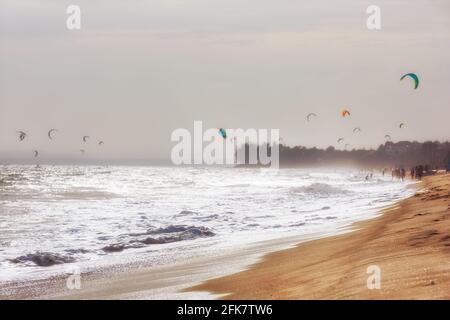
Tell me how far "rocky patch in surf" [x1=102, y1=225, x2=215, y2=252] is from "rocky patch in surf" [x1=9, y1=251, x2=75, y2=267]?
1509 millimetres

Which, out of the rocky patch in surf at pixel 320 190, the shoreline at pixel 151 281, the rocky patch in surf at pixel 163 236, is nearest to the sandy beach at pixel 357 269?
the shoreline at pixel 151 281

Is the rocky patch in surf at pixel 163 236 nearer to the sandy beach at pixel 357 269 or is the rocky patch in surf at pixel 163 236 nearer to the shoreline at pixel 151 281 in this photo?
the shoreline at pixel 151 281

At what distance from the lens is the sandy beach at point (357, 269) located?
23.2 feet

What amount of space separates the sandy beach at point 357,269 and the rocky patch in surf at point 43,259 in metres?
4.69

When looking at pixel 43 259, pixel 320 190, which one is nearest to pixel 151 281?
pixel 43 259

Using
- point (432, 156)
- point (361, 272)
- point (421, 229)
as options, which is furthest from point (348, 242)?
point (432, 156)

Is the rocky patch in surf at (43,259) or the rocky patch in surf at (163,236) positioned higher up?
the rocky patch in surf at (43,259)

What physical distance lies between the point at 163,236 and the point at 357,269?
927 cm

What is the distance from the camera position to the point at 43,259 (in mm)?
13523
